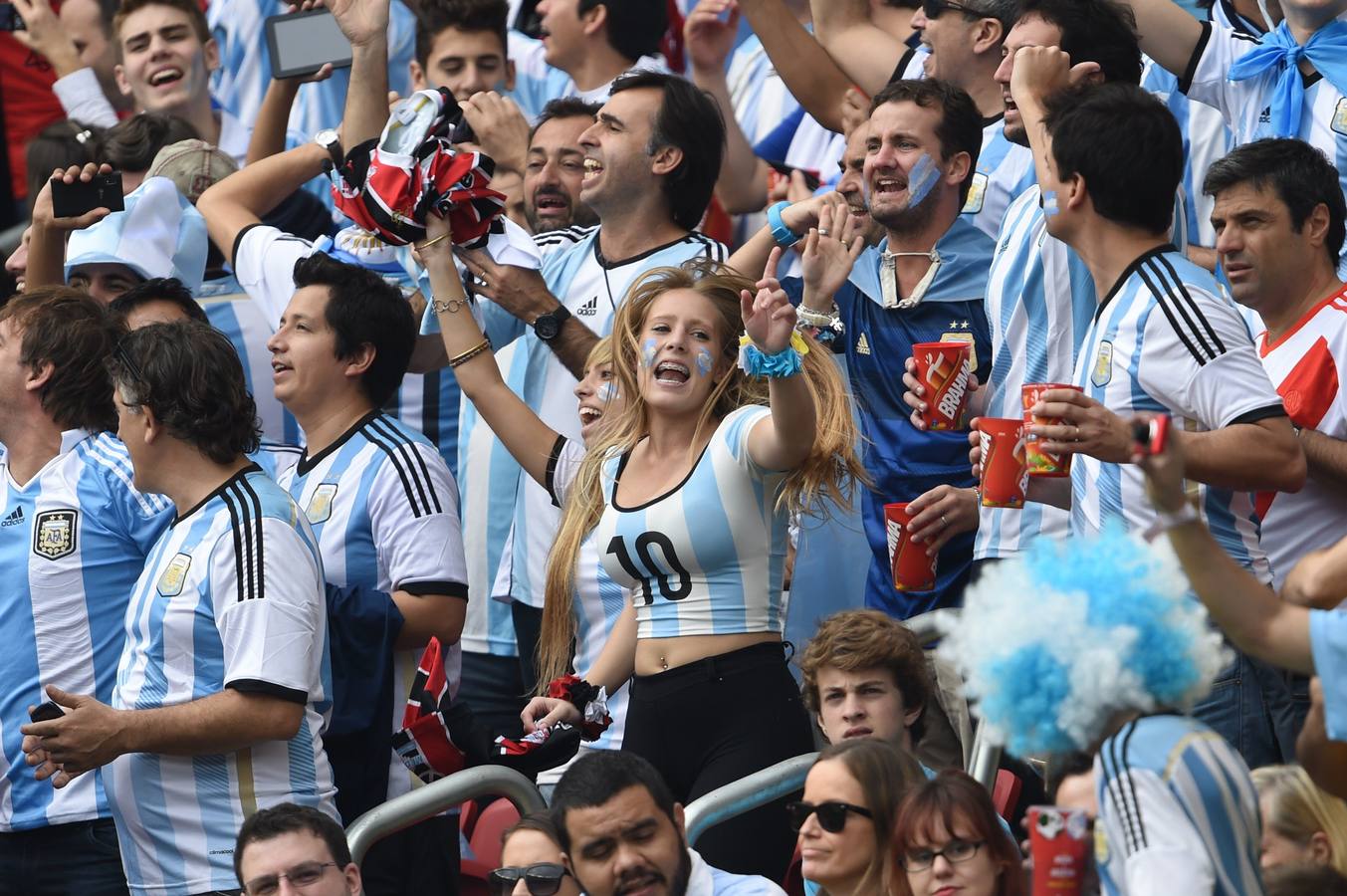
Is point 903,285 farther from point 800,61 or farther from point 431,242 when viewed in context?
point 800,61

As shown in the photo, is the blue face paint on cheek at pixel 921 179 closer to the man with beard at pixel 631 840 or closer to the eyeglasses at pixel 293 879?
the man with beard at pixel 631 840

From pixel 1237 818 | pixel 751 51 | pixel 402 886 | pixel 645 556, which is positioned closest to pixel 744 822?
pixel 645 556

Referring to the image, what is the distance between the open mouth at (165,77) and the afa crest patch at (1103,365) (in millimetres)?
5018

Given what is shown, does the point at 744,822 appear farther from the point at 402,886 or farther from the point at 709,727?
the point at 402,886

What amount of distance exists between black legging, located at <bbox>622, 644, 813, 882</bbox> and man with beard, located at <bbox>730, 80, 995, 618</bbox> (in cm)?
80

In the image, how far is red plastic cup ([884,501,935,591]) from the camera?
17.4 feet

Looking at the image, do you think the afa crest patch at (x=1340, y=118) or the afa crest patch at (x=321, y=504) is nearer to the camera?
the afa crest patch at (x=321, y=504)

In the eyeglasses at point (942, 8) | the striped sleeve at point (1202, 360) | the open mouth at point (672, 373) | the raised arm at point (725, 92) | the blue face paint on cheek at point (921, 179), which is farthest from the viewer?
the raised arm at point (725, 92)

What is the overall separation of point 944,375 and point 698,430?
2.13 ft

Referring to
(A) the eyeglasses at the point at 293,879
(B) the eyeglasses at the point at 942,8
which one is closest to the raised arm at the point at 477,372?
(A) the eyeglasses at the point at 293,879

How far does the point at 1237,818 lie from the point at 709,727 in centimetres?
191

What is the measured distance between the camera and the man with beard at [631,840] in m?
4.46

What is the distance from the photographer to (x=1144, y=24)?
20.0 ft

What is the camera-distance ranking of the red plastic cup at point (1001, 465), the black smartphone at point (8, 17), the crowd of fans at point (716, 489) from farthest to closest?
the black smartphone at point (8, 17), the red plastic cup at point (1001, 465), the crowd of fans at point (716, 489)
